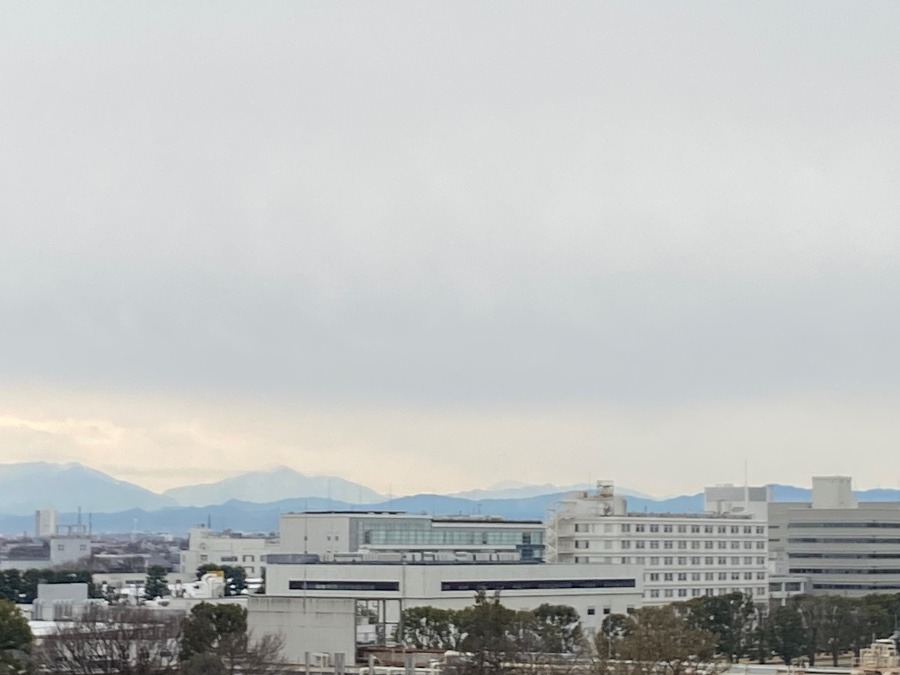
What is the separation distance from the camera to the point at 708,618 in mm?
91938

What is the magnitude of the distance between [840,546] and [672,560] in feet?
123

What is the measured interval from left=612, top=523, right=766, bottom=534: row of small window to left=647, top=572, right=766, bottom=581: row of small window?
291cm

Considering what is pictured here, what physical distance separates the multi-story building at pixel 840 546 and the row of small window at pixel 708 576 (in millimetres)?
18462

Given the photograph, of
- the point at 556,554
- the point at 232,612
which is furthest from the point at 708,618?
the point at 232,612

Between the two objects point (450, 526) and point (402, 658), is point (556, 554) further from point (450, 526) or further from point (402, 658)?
point (402, 658)

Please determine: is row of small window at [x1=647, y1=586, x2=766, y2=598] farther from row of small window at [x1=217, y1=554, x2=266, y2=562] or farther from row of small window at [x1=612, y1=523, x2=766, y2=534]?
row of small window at [x1=217, y1=554, x2=266, y2=562]

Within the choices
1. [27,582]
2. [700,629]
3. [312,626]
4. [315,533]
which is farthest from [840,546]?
[312,626]

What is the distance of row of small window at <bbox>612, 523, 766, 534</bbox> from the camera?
119169mm

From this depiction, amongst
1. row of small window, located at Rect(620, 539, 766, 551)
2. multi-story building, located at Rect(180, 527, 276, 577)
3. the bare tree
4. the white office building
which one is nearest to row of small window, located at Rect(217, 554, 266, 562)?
multi-story building, located at Rect(180, 527, 276, 577)

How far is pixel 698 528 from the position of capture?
12531 centimetres

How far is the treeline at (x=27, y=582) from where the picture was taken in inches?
4811

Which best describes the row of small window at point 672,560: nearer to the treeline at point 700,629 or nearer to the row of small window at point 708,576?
the row of small window at point 708,576

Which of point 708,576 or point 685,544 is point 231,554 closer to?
point 708,576

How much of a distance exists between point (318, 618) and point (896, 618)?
1843 inches
